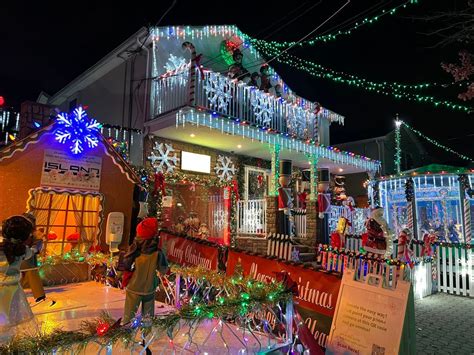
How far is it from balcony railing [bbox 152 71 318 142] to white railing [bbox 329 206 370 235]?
4135 millimetres

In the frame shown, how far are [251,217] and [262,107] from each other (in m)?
4.30

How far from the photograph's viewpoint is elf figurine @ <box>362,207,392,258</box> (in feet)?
28.5

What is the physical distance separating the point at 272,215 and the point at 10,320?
8.81 metres

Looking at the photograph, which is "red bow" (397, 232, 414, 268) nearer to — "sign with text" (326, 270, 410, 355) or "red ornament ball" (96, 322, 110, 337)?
"sign with text" (326, 270, 410, 355)

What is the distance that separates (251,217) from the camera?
13.4m

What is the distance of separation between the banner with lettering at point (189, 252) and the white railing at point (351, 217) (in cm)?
854

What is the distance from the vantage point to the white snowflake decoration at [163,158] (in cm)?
1117

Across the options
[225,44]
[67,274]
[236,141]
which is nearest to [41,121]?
[67,274]

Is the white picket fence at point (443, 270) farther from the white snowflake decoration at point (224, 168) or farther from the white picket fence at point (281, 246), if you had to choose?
the white snowflake decoration at point (224, 168)

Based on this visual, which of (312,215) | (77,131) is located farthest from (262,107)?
(77,131)

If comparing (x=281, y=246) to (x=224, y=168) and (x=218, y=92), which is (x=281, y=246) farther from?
(x=218, y=92)

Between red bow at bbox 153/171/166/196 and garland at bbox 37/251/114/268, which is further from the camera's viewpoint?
red bow at bbox 153/171/166/196

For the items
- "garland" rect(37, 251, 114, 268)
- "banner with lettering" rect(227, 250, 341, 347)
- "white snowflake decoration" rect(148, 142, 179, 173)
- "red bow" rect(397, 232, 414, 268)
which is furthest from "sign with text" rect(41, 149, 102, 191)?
"red bow" rect(397, 232, 414, 268)

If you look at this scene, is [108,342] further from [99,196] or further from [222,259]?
[99,196]
